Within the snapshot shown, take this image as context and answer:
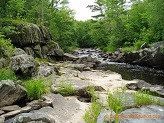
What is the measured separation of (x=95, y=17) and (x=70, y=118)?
4393 centimetres

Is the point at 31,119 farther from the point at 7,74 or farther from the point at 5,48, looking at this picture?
the point at 5,48

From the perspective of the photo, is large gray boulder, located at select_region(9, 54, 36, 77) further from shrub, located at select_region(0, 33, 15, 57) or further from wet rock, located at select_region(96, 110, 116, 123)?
wet rock, located at select_region(96, 110, 116, 123)

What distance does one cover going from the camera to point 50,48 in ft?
75.4

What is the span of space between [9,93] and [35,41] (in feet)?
45.3

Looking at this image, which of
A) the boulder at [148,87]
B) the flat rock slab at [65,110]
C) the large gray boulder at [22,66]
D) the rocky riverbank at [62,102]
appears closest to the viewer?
the rocky riverbank at [62,102]

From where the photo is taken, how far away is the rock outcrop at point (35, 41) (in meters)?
18.2

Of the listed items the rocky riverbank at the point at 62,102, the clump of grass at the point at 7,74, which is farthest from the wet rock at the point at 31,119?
the clump of grass at the point at 7,74

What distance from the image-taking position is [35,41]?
19.9 m

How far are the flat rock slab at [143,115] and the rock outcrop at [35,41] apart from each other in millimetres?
14366

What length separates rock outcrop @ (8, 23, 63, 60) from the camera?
59.9ft

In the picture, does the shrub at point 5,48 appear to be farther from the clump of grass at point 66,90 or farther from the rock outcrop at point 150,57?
the rock outcrop at point 150,57

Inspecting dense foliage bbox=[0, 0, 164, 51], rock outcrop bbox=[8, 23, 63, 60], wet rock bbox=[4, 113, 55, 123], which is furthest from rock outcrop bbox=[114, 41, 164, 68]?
wet rock bbox=[4, 113, 55, 123]

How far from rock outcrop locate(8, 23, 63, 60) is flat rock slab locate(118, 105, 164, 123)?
47.1 ft

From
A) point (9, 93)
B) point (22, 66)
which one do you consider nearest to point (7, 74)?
point (22, 66)
